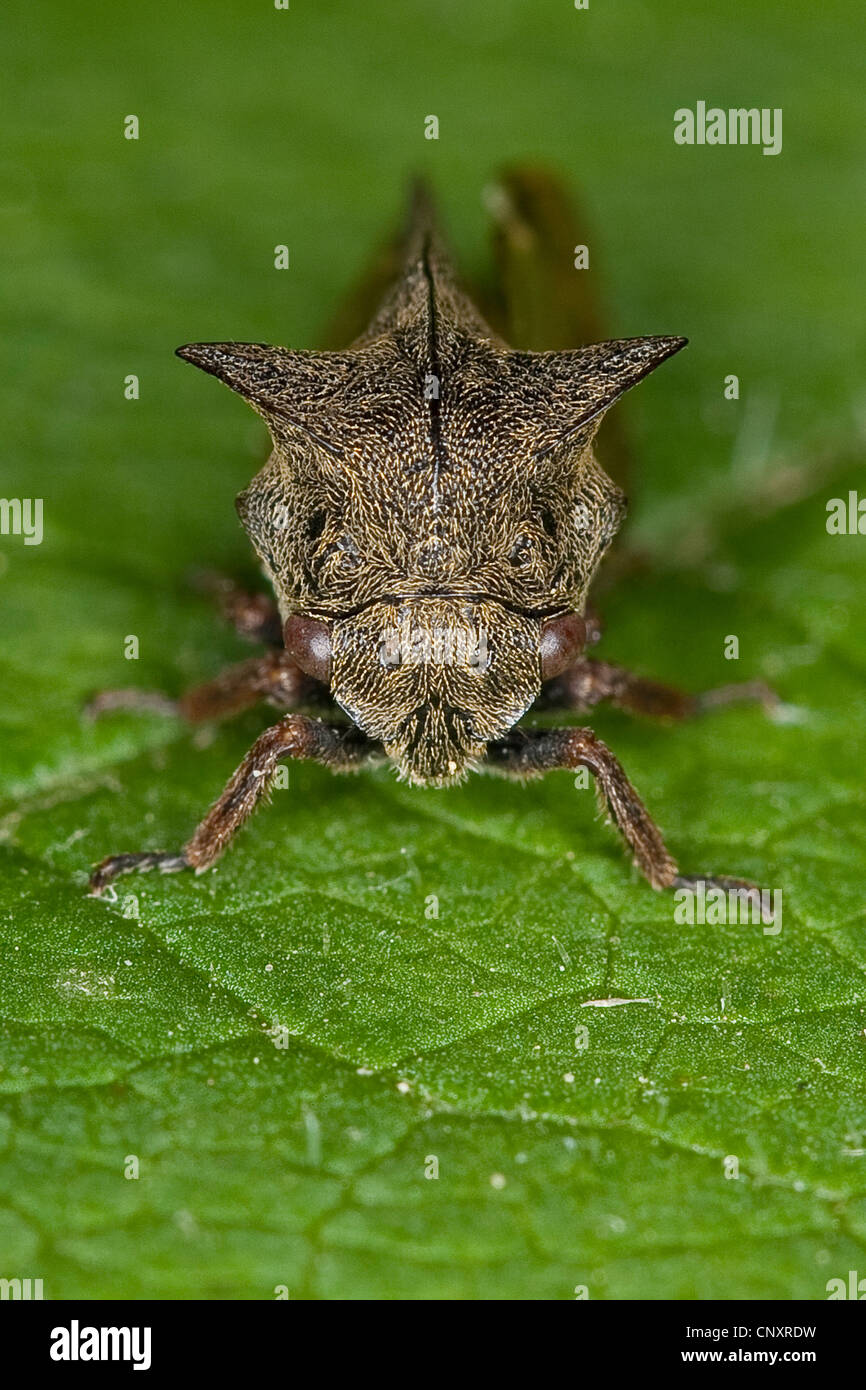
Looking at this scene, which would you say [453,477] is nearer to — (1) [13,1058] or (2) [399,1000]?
(2) [399,1000]

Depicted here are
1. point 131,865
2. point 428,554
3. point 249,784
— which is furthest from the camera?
point 249,784

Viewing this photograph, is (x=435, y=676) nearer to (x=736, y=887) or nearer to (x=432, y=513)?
(x=432, y=513)

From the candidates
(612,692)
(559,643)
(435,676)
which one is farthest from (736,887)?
(435,676)

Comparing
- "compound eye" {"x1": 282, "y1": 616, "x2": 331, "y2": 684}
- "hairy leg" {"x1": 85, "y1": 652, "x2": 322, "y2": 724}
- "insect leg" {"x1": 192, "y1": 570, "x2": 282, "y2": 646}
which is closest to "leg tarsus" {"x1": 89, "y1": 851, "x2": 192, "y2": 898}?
"hairy leg" {"x1": 85, "y1": 652, "x2": 322, "y2": 724}

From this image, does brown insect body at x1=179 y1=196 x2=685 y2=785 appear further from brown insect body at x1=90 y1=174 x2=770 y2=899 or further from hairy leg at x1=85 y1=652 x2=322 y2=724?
hairy leg at x1=85 y1=652 x2=322 y2=724

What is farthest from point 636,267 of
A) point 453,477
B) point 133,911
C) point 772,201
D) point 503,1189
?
point 503,1189

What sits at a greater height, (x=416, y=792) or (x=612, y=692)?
(x=612, y=692)
